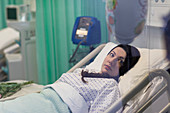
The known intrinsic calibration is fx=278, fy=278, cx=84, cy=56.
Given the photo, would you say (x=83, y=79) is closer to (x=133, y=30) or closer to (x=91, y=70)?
(x=91, y=70)

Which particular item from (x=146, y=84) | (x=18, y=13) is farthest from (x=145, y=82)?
(x=18, y=13)

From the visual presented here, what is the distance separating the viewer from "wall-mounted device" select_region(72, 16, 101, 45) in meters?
1.38

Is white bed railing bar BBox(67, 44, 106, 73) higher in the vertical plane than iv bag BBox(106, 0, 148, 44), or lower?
lower

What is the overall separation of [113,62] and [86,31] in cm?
34

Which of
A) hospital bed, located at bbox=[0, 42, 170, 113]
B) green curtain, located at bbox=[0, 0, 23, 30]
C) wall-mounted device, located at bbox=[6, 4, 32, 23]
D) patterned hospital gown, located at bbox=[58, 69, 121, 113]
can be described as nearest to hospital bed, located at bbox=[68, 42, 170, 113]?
hospital bed, located at bbox=[0, 42, 170, 113]

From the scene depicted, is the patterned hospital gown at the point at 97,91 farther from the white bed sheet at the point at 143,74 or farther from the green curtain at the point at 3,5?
the green curtain at the point at 3,5

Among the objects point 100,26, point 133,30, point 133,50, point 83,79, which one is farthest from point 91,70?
point 133,30

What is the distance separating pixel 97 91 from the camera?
1327 mm

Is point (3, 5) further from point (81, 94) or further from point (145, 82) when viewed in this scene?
point (145, 82)

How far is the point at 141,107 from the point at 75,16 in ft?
2.58

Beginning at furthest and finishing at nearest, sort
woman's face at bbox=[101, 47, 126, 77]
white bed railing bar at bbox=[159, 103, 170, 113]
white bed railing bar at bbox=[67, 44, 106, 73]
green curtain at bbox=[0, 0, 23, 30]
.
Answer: green curtain at bbox=[0, 0, 23, 30] → white bed railing bar at bbox=[67, 44, 106, 73] → woman's face at bbox=[101, 47, 126, 77] → white bed railing bar at bbox=[159, 103, 170, 113]

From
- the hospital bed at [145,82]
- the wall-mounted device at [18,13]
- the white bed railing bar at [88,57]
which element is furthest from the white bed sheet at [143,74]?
the wall-mounted device at [18,13]

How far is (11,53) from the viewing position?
307cm

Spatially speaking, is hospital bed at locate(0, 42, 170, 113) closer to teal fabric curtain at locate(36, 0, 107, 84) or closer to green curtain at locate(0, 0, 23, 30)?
teal fabric curtain at locate(36, 0, 107, 84)
